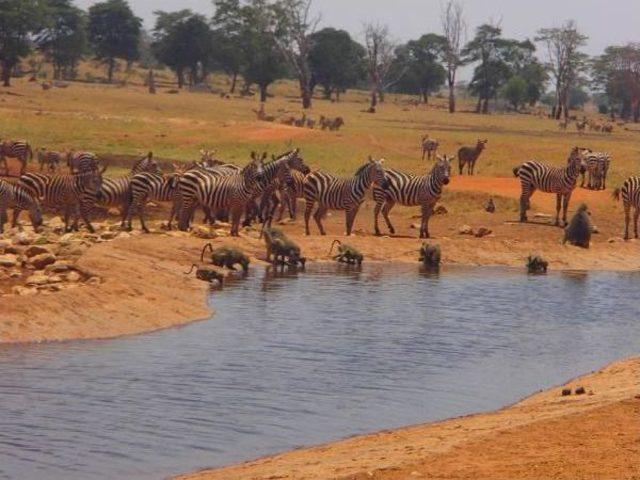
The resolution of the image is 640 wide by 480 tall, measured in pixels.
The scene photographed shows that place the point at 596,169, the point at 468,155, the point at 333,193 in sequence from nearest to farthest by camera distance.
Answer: the point at 333,193, the point at 596,169, the point at 468,155

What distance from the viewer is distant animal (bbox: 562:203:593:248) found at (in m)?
26.2

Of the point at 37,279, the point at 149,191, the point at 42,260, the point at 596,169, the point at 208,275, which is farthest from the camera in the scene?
the point at 596,169

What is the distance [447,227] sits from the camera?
2834cm

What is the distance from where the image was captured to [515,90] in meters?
90.1

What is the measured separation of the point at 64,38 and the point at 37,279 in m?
67.1

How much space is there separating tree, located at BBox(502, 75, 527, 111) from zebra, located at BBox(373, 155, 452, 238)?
209 ft

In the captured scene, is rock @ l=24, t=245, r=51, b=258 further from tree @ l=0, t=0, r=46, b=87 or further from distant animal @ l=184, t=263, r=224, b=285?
tree @ l=0, t=0, r=46, b=87

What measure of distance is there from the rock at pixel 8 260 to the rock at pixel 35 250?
194 mm

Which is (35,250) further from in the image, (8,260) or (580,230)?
(580,230)

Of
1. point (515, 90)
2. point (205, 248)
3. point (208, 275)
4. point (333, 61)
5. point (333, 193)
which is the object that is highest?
point (333, 61)

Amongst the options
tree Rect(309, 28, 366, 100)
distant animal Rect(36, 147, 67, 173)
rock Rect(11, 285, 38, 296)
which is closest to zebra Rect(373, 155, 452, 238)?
distant animal Rect(36, 147, 67, 173)

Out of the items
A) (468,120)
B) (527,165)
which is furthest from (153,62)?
(527,165)

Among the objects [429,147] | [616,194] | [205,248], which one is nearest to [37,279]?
[205,248]

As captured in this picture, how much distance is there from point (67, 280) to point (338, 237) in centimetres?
949
